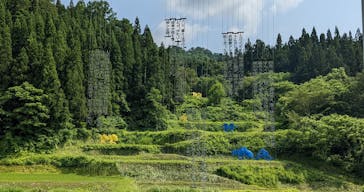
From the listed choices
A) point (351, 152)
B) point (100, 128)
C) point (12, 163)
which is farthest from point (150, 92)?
point (351, 152)

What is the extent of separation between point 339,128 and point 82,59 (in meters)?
19.0

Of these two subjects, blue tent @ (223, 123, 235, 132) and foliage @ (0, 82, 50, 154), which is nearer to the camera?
foliage @ (0, 82, 50, 154)

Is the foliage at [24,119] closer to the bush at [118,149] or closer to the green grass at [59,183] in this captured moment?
the bush at [118,149]

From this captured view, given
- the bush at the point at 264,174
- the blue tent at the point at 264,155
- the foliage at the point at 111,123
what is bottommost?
the bush at the point at 264,174

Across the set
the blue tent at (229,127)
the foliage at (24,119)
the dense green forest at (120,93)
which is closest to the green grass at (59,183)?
the foliage at (24,119)

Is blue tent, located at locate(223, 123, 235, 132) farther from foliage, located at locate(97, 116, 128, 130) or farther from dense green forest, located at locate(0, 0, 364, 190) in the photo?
foliage, located at locate(97, 116, 128, 130)

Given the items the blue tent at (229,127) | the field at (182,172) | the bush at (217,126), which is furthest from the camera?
the bush at (217,126)

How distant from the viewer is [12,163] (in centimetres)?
2605

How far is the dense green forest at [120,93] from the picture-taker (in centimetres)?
2823

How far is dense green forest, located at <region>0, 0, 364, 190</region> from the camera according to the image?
28234mm

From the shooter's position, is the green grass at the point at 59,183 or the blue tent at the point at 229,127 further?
Result: the blue tent at the point at 229,127

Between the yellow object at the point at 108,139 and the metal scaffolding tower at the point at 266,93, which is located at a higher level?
the metal scaffolding tower at the point at 266,93

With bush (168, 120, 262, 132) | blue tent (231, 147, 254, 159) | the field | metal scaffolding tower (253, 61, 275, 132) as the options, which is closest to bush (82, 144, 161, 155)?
the field

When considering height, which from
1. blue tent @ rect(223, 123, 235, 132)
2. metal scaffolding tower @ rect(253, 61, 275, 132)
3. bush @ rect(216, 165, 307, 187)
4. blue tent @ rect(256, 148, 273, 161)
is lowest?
bush @ rect(216, 165, 307, 187)
